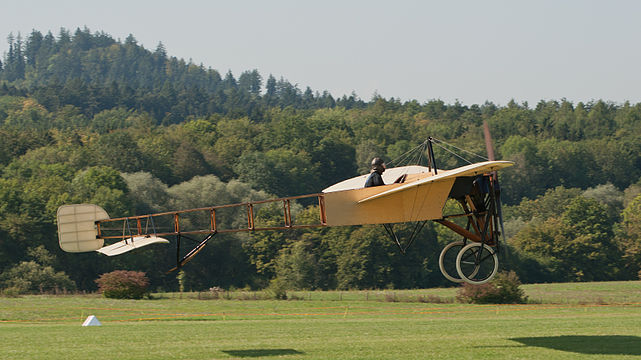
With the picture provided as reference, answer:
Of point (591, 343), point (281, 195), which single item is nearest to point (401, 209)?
point (591, 343)

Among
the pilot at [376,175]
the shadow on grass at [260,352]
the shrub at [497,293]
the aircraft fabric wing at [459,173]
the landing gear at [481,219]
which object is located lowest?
the shrub at [497,293]

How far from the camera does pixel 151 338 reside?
92.9 feet

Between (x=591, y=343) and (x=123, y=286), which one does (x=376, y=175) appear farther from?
(x=123, y=286)

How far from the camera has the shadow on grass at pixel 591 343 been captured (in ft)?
85.9

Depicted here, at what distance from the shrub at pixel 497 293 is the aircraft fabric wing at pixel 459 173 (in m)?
32.6

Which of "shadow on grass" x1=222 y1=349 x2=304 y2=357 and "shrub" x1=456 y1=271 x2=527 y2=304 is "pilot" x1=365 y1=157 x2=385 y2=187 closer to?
"shadow on grass" x1=222 y1=349 x2=304 y2=357

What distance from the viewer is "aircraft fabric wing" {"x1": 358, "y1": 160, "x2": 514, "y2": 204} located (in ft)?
72.2

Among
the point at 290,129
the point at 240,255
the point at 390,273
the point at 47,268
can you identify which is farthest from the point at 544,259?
the point at 290,129

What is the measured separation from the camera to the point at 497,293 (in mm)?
53938

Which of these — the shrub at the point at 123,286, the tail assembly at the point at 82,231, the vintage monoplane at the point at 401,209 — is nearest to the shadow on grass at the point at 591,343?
the vintage monoplane at the point at 401,209

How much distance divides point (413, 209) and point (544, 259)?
82024 millimetres

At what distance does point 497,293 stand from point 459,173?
33537 millimetres

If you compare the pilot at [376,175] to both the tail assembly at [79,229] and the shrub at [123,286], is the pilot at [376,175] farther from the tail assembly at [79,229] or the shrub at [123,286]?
the shrub at [123,286]

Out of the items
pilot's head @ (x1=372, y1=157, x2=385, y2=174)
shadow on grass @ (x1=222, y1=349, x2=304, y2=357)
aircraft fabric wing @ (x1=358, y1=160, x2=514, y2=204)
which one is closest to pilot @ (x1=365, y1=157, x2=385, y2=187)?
pilot's head @ (x1=372, y1=157, x2=385, y2=174)
